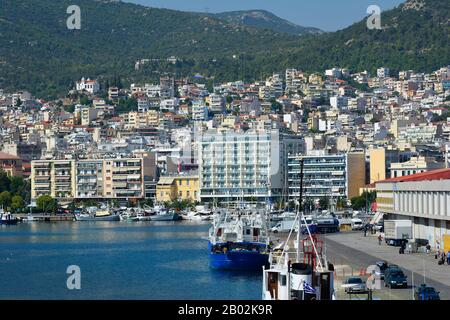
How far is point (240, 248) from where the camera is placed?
44219 mm

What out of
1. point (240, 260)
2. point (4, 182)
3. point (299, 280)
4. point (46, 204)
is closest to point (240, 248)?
point (240, 260)

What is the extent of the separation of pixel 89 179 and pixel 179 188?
36.5 feet

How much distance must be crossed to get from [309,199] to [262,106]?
8356 cm

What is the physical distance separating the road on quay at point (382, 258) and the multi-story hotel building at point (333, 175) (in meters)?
57.8

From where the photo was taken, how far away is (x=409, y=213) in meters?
48.7

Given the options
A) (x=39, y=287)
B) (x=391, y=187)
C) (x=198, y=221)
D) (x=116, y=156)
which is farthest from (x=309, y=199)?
(x=39, y=287)

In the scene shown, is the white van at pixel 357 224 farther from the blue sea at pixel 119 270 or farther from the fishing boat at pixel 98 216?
the fishing boat at pixel 98 216

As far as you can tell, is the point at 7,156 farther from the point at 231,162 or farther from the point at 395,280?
the point at 395,280

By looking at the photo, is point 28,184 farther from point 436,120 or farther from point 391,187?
point 391,187

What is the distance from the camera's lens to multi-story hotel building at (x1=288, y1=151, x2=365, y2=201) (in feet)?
379

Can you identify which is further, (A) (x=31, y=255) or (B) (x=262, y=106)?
(B) (x=262, y=106)

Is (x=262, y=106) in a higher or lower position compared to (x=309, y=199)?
higher

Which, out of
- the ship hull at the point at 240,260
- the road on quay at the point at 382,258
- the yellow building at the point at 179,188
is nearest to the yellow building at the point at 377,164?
the yellow building at the point at 179,188

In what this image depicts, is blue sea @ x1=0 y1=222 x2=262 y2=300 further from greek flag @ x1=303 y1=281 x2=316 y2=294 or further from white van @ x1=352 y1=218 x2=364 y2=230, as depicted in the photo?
white van @ x1=352 y1=218 x2=364 y2=230
